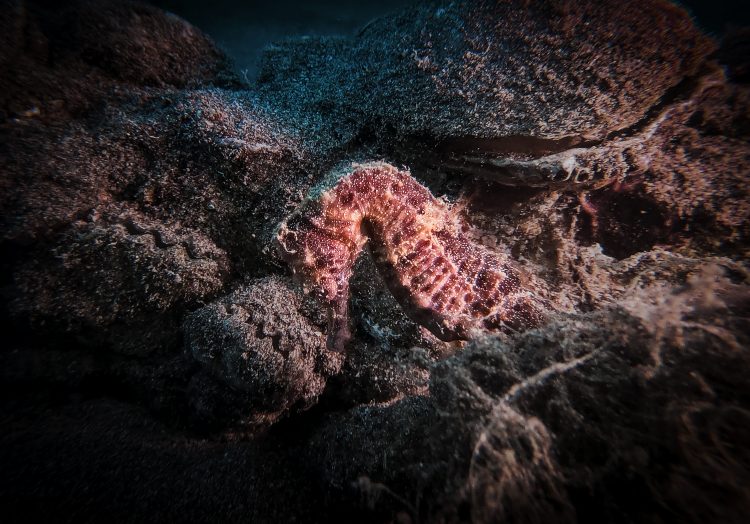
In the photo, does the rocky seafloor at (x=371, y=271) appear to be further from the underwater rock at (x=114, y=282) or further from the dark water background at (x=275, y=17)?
the dark water background at (x=275, y=17)

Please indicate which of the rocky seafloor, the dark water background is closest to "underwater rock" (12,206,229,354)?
the rocky seafloor

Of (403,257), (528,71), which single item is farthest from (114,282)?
(528,71)

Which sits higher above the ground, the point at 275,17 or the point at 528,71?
the point at 275,17

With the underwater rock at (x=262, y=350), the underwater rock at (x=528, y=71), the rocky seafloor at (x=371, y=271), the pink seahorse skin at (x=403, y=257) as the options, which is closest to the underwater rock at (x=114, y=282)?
the rocky seafloor at (x=371, y=271)

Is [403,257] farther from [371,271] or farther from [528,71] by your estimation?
[528,71]

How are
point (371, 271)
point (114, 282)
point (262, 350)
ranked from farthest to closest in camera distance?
point (371, 271) < point (114, 282) < point (262, 350)

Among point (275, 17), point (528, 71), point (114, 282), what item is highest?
point (275, 17)

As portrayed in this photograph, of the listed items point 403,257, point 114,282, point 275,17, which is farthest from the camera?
point 275,17
